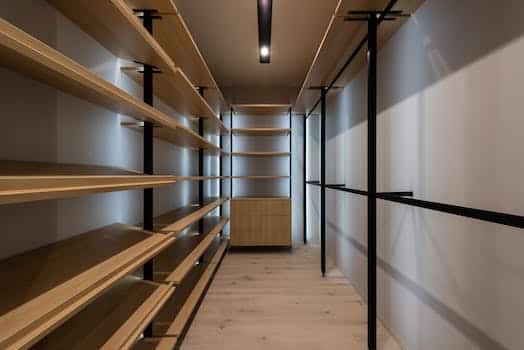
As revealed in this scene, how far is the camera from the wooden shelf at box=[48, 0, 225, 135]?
122cm

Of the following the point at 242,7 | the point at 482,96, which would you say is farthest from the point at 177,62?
the point at 482,96

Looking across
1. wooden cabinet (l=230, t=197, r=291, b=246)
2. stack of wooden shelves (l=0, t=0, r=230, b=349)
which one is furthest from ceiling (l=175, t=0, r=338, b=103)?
wooden cabinet (l=230, t=197, r=291, b=246)

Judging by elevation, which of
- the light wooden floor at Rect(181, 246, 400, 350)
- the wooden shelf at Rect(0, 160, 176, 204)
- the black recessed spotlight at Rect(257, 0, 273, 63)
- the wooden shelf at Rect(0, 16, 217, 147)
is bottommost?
the light wooden floor at Rect(181, 246, 400, 350)

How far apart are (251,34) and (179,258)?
2250mm

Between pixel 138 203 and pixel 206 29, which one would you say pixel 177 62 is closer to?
pixel 206 29

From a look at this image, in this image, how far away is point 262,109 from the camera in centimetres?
470

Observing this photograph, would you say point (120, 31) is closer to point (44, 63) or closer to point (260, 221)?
point (44, 63)

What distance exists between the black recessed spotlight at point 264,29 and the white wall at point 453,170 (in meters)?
1.03

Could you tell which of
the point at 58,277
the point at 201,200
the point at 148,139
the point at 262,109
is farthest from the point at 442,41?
the point at 262,109

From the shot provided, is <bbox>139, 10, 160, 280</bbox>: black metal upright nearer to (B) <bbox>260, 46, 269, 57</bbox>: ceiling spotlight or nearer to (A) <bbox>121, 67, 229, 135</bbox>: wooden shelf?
(A) <bbox>121, 67, 229, 135</bbox>: wooden shelf

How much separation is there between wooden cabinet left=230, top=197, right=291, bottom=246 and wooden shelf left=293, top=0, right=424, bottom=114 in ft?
6.16

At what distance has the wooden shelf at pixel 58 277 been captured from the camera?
72cm

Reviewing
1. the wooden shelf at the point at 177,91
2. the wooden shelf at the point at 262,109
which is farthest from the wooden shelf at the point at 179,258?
the wooden shelf at the point at 262,109

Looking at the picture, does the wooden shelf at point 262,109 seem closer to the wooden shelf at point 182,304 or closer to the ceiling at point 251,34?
the ceiling at point 251,34
